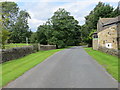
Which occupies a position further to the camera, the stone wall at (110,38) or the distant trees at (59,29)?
the distant trees at (59,29)

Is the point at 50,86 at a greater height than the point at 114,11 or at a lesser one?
lesser

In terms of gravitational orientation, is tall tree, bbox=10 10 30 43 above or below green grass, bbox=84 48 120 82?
above

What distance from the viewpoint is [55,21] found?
5178cm

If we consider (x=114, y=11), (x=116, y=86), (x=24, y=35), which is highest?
(x=114, y=11)

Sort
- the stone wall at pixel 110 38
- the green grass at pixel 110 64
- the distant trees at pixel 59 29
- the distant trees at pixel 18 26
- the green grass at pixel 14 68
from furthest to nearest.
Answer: the distant trees at pixel 18 26 → the distant trees at pixel 59 29 → the stone wall at pixel 110 38 → the green grass at pixel 110 64 → the green grass at pixel 14 68

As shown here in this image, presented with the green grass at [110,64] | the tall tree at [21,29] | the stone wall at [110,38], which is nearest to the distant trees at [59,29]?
the stone wall at [110,38]

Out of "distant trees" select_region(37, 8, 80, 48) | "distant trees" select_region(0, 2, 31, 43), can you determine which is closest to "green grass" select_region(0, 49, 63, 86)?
"distant trees" select_region(37, 8, 80, 48)

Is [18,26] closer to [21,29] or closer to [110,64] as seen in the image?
[21,29]

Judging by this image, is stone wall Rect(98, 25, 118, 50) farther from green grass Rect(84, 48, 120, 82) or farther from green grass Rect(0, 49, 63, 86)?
green grass Rect(0, 49, 63, 86)

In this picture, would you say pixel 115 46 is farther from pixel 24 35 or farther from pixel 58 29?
pixel 24 35

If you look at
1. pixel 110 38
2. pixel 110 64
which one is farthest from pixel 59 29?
pixel 110 64

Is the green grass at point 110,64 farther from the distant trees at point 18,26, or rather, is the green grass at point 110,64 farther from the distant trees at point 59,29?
the distant trees at point 18,26

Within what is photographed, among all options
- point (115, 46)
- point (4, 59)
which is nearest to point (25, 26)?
point (115, 46)

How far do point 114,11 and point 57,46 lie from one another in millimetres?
22507
